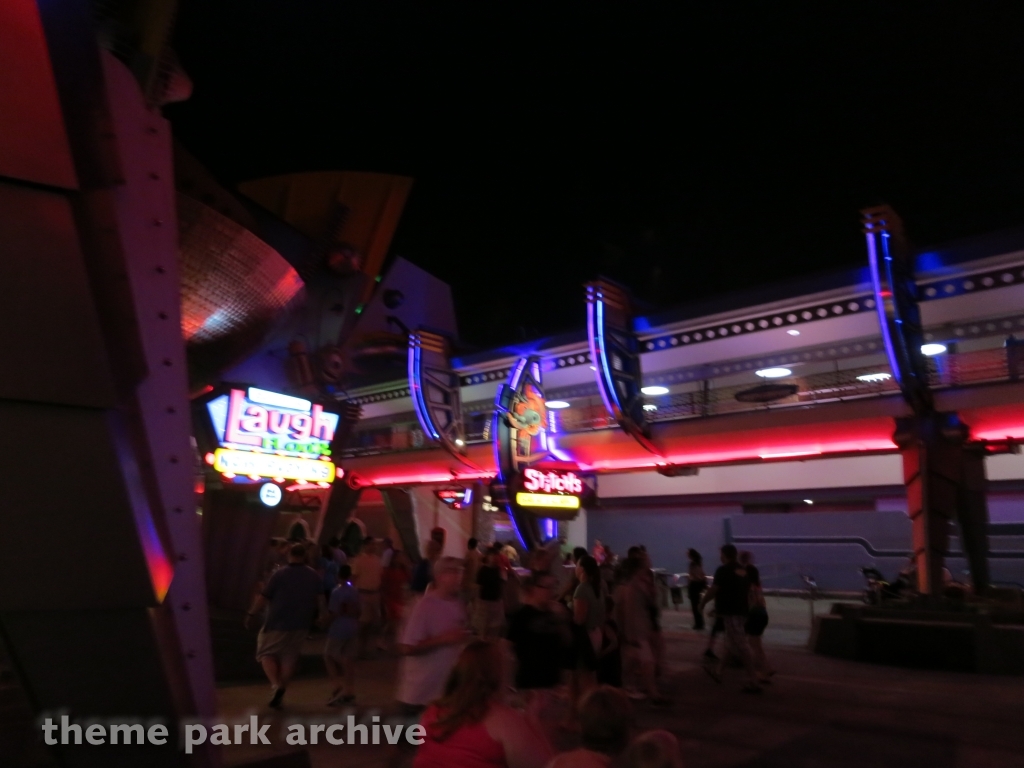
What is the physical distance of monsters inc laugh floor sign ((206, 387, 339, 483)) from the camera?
48.2ft

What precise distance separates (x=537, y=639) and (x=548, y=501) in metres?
13.8

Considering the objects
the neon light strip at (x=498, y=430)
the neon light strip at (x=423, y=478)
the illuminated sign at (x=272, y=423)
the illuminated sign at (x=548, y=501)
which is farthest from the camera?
the neon light strip at (x=423, y=478)

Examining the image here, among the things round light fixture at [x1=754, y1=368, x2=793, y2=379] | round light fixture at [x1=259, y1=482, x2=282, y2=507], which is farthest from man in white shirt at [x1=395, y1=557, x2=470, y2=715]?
round light fixture at [x1=754, y1=368, x2=793, y2=379]

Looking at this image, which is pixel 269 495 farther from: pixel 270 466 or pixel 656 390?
pixel 656 390

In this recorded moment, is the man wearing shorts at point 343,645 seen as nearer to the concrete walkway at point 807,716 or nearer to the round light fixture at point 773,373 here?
the concrete walkway at point 807,716

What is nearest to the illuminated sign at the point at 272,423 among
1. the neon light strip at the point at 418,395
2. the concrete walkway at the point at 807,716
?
the neon light strip at the point at 418,395

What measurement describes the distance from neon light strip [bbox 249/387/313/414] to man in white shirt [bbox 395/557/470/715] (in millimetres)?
11128

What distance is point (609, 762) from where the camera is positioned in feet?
8.40

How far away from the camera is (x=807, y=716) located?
8109 mm

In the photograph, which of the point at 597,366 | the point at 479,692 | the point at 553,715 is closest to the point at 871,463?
the point at 597,366

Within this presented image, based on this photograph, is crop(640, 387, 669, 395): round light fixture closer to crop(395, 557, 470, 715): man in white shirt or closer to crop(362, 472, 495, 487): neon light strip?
crop(362, 472, 495, 487): neon light strip

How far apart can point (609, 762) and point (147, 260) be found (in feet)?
11.4

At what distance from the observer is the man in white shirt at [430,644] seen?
17.5ft

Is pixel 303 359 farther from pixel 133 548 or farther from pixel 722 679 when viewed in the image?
pixel 133 548
